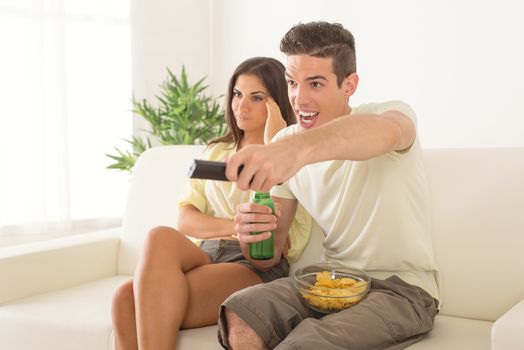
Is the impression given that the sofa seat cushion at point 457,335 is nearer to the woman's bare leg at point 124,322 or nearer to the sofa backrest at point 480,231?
the sofa backrest at point 480,231

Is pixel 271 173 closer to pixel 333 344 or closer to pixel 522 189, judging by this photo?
pixel 333 344

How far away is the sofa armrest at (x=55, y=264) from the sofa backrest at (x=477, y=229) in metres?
0.87

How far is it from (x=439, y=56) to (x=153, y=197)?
2013 mm

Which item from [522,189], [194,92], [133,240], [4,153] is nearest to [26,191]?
[4,153]

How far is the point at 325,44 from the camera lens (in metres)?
1.77

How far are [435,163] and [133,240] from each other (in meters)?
1.25

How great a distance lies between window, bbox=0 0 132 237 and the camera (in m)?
3.79

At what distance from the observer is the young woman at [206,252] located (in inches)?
64.1

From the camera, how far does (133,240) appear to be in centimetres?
247

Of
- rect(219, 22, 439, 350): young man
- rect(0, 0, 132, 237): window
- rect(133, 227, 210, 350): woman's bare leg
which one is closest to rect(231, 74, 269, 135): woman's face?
rect(219, 22, 439, 350): young man

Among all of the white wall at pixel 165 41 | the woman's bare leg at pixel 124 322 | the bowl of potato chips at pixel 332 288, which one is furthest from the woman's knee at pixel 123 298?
the white wall at pixel 165 41

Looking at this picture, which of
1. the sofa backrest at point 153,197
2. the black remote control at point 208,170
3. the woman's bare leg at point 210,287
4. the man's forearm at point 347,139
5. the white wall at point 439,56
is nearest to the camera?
the black remote control at point 208,170

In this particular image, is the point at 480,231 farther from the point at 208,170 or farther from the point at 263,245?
the point at 208,170

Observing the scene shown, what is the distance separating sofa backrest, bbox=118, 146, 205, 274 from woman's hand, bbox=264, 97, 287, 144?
1.34ft
